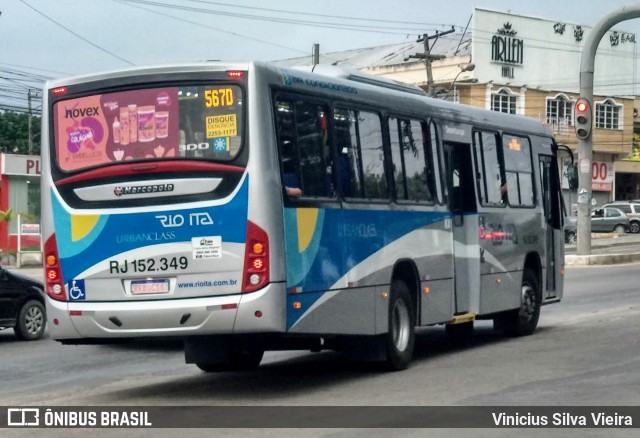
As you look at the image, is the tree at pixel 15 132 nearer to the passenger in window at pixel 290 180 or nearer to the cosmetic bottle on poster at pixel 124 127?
the cosmetic bottle on poster at pixel 124 127

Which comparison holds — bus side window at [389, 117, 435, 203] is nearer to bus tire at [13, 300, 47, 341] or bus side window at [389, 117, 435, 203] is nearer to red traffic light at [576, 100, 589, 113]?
bus tire at [13, 300, 47, 341]

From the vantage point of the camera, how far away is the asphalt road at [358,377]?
11.0m

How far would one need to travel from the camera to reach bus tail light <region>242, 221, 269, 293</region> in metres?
11.0

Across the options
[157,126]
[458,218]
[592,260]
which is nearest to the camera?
[157,126]

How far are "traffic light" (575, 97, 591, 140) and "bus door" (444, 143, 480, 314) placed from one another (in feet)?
55.3

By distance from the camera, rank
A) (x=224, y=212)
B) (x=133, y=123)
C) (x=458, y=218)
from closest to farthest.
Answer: (x=224, y=212)
(x=133, y=123)
(x=458, y=218)

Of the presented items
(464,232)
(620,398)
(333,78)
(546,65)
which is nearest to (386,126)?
(333,78)

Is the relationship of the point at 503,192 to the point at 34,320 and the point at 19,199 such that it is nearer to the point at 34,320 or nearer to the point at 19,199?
the point at 34,320

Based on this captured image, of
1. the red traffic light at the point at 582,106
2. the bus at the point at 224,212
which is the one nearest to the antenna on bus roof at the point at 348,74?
the bus at the point at 224,212

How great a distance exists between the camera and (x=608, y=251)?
141 ft

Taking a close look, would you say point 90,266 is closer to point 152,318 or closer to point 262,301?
point 152,318

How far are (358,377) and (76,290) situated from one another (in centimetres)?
322

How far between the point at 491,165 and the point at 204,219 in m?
6.46

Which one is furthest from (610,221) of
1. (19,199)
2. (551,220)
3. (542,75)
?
(551,220)
